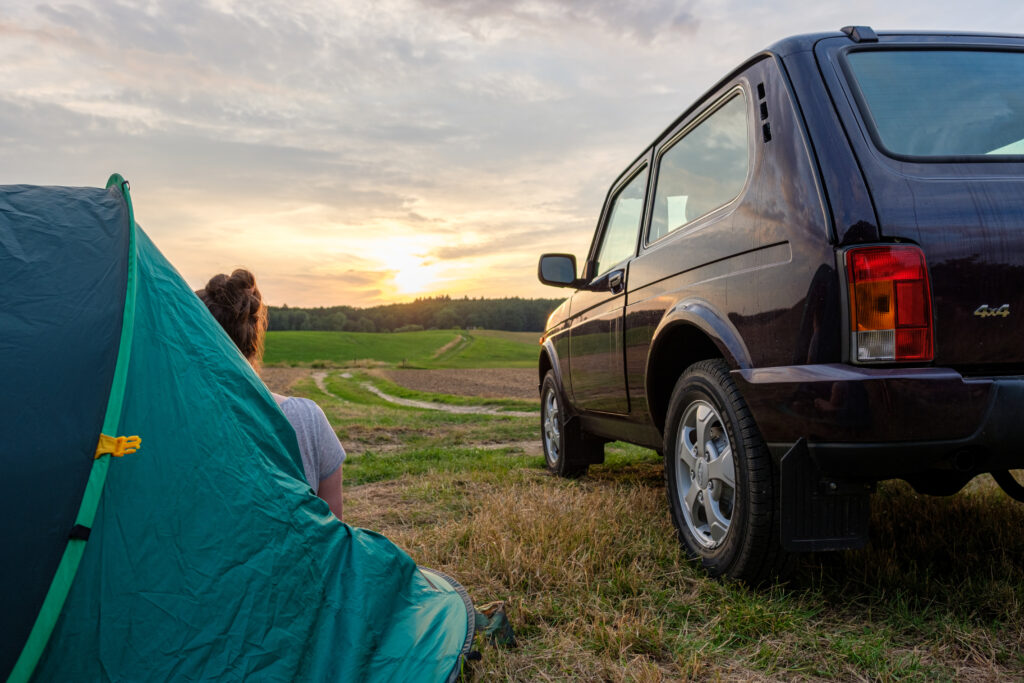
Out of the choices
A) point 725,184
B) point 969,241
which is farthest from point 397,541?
point 969,241

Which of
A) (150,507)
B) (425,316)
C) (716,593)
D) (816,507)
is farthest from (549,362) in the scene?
(425,316)

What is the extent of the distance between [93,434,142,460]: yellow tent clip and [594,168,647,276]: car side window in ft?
9.71

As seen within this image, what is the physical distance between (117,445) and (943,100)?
116 inches

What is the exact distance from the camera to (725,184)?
2.95 metres

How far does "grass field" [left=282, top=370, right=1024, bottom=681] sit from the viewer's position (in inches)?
83.0

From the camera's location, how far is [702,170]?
326cm

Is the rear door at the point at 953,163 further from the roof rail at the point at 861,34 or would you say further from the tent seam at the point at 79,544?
the tent seam at the point at 79,544

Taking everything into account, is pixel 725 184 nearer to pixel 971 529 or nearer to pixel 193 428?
pixel 971 529

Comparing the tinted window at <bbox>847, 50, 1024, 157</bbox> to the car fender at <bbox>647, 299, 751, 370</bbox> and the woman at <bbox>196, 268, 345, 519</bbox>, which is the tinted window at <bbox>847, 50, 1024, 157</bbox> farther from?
the woman at <bbox>196, 268, 345, 519</bbox>

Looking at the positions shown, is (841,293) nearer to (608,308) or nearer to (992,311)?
(992,311)

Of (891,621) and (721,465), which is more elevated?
(721,465)

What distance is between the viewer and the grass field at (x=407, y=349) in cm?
5594

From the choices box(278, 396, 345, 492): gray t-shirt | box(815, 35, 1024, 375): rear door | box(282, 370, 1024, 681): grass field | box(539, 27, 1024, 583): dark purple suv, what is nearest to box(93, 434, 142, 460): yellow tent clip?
box(278, 396, 345, 492): gray t-shirt

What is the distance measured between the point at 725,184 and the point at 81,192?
247cm
